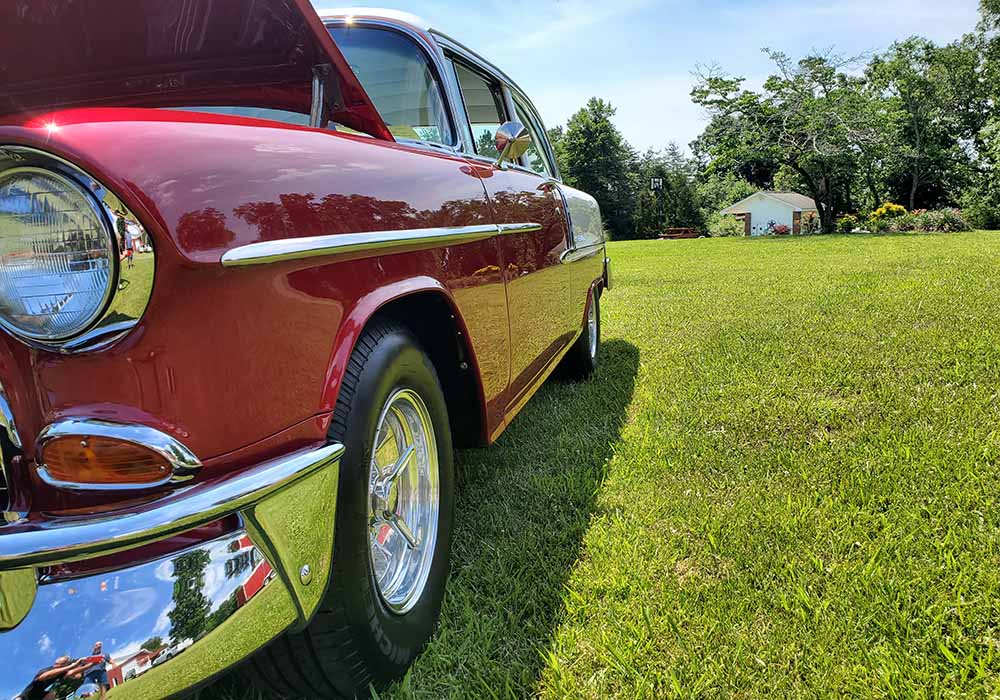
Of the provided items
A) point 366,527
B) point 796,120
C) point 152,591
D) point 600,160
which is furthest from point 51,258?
point 600,160

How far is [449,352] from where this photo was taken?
1996 mm

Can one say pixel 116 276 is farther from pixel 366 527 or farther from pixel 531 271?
pixel 531 271

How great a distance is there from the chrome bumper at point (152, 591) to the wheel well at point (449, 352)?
2.03ft

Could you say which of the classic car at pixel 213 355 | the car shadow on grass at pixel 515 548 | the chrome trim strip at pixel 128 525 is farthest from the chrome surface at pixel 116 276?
the car shadow on grass at pixel 515 548

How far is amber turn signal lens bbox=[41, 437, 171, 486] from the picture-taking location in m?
1.05

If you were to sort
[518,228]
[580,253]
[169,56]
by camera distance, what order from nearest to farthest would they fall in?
[169,56] → [518,228] → [580,253]

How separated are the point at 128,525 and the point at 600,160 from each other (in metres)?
48.5

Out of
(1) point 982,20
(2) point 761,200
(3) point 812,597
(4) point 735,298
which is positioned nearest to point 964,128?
(1) point 982,20

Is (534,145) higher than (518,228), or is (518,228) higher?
(534,145)

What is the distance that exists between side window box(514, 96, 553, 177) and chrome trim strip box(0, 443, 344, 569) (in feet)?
9.04

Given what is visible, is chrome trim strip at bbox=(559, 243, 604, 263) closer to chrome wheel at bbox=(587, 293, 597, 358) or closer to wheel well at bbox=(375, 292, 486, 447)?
chrome wheel at bbox=(587, 293, 597, 358)

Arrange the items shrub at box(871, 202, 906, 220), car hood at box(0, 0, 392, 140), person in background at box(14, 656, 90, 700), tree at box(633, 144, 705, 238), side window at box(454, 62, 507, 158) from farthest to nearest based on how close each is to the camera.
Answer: tree at box(633, 144, 705, 238) → shrub at box(871, 202, 906, 220) → side window at box(454, 62, 507, 158) → car hood at box(0, 0, 392, 140) → person in background at box(14, 656, 90, 700)

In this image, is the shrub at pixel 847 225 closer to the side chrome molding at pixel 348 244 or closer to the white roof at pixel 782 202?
the white roof at pixel 782 202

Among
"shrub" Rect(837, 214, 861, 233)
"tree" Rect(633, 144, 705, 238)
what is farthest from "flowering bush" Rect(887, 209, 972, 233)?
"tree" Rect(633, 144, 705, 238)
